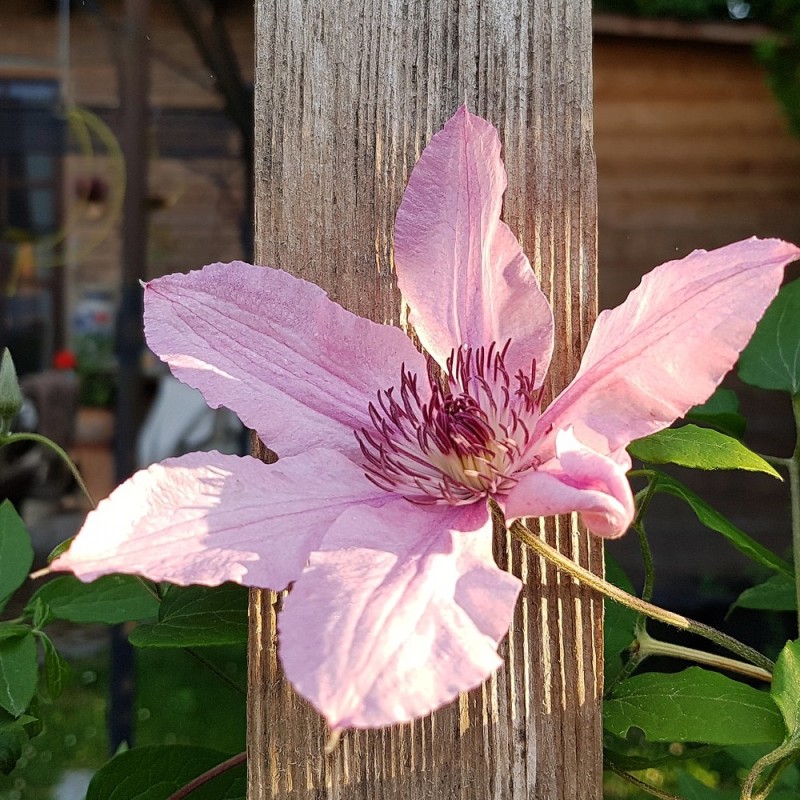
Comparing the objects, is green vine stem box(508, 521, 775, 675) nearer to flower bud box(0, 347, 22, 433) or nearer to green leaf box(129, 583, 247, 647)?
green leaf box(129, 583, 247, 647)

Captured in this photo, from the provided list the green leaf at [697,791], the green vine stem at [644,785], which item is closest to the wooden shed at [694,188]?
the green leaf at [697,791]

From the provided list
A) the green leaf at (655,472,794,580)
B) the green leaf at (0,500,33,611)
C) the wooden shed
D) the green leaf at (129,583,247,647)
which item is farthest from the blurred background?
the green leaf at (655,472,794,580)

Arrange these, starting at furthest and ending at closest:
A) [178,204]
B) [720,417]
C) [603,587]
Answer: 1. [178,204]
2. [720,417]
3. [603,587]

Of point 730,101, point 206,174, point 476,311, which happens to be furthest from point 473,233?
point 206,174

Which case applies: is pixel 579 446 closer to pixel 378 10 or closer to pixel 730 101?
pixel 378 10

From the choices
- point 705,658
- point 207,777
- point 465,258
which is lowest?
point 207,777

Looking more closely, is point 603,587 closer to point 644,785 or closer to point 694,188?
point 644,785

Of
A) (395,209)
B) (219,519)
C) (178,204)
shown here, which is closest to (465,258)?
(395,209)
